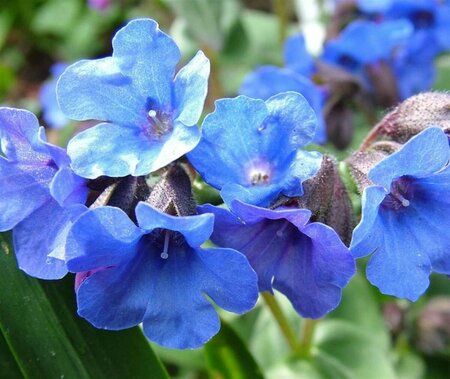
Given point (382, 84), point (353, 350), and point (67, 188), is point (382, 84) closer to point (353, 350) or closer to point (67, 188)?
point (353, 350)

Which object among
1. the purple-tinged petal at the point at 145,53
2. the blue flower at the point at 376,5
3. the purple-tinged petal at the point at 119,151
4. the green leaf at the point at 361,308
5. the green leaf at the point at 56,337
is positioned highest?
the purple-tinged petal at the point at 145,53

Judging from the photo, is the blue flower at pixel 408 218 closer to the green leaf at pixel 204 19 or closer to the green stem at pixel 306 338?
the green stem at pixel 306 338

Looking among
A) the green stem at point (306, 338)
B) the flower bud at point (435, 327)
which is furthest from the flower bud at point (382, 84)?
the green stem at point (306, 338)

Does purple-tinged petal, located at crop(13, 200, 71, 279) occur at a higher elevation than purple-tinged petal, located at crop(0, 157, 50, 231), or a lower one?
lower

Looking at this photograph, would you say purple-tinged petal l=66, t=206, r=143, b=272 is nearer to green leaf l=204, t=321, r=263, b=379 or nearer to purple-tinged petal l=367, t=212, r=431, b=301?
purple-tinged petal l=367, t=212, r=431, b=301

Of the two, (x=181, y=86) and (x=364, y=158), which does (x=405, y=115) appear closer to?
(x=364, y=158)

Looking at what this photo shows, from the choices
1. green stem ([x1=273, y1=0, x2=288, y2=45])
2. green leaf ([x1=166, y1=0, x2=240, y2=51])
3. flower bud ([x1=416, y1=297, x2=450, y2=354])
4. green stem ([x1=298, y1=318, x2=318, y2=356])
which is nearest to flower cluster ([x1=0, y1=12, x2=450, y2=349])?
green stem ([x1=298, y1=318, x2=318, y2=356])
